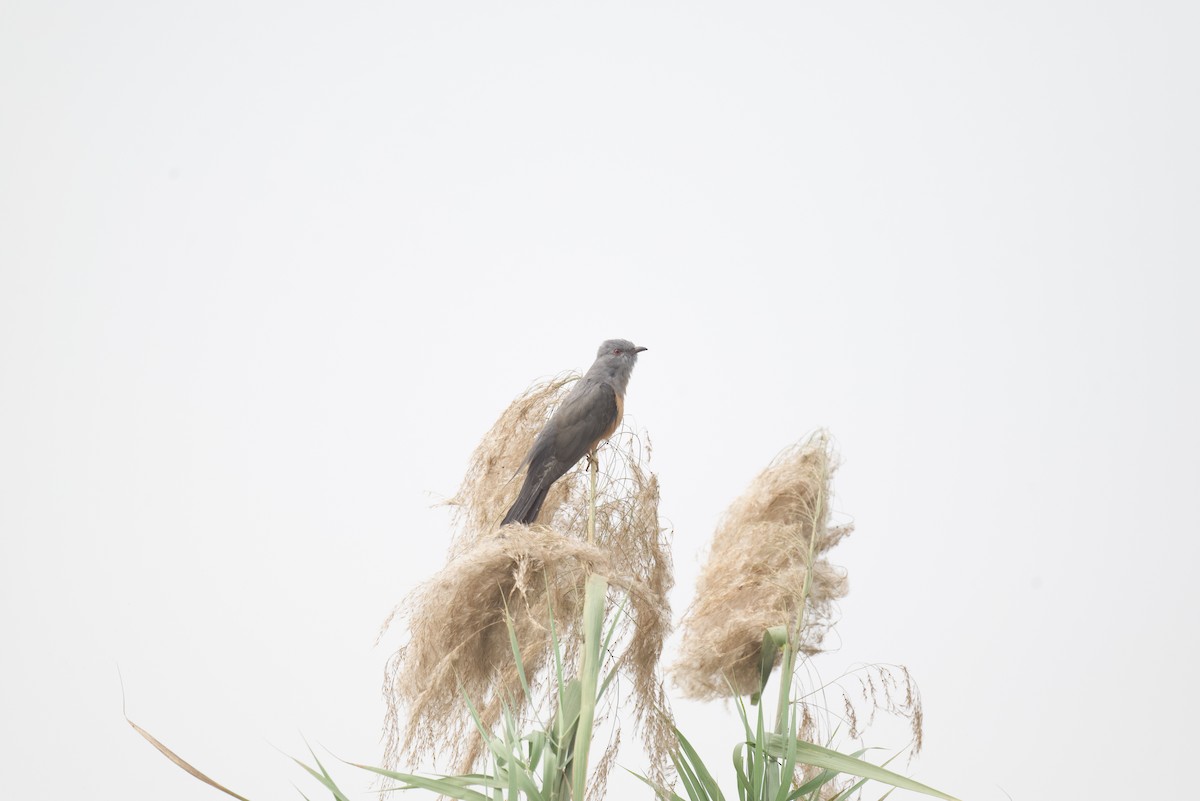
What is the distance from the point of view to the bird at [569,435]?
10.4ft

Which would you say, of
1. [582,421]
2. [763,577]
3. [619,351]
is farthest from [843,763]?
[619,351]

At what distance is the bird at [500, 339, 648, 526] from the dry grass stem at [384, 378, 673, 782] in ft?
0.61

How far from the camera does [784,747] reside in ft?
8.80

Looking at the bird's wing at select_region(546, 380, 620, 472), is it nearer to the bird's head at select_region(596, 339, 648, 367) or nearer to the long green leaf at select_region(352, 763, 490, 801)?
the bird's head at select_region(596, 339, 648, 367)

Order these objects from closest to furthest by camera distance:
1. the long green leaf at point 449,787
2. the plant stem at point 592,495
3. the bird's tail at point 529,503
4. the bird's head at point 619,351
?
the long green leaf at point 449,787 → the plant stem at point 592,495 → the bird's tail at point 529,503 → the bird's head at point 619,351

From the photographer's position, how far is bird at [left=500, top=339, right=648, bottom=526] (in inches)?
124

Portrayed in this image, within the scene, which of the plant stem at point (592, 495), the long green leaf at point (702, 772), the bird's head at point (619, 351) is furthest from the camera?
the bird's head at point (619, 351)

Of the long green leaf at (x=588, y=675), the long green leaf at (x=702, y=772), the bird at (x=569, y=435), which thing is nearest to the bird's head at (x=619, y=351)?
the bird at (x=569, y=435)

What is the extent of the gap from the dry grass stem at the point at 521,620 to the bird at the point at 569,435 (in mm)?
184

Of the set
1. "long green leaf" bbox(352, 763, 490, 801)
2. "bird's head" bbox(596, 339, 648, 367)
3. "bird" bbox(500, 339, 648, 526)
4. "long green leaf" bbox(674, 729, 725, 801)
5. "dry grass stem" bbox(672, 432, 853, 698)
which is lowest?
"long green leaf" bbox(352, 763, 490, 801)

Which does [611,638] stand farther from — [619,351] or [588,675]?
[619,351]

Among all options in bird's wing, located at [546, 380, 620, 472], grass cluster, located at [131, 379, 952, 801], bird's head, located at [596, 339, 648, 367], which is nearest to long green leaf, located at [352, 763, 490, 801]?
grass cluster, located at [131, 379, 952, 801]

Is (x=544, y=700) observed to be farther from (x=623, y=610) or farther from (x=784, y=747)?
(x=784, y=747)

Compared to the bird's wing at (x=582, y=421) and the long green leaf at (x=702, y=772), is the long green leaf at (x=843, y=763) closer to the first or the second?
the long green leaf at (x=702, y=772)
